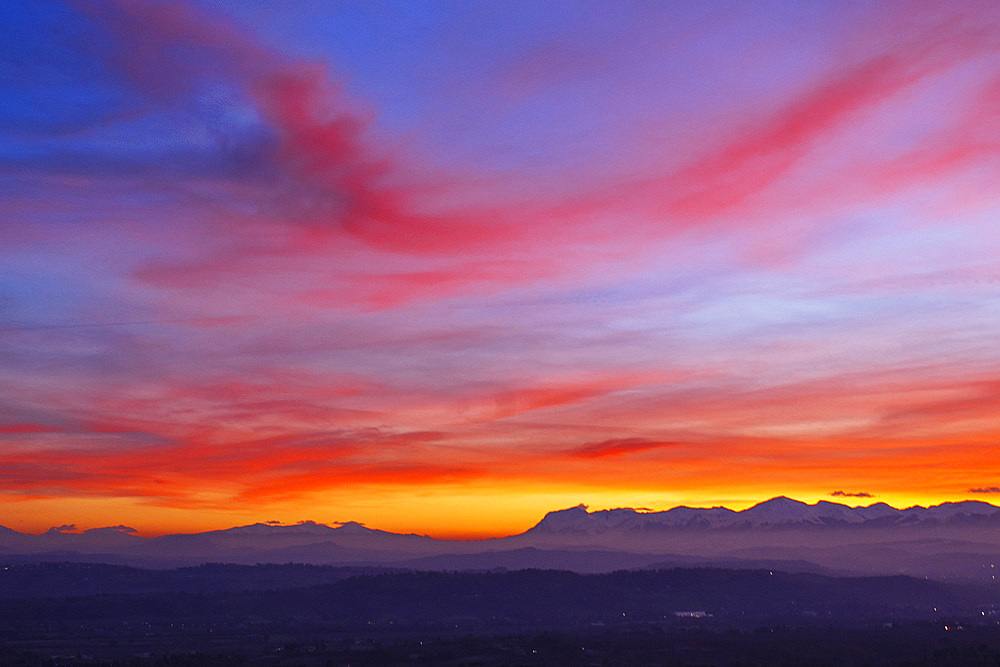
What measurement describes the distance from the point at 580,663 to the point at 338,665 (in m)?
45.3

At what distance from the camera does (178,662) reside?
19662 centimetres

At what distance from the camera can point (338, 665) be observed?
627 feet

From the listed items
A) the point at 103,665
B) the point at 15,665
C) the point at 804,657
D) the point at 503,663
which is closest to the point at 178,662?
the point at 103,665

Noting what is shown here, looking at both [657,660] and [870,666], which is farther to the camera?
[657,660]

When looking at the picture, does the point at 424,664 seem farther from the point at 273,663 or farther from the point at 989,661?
the point at 989,661

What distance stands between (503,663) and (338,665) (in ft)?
102

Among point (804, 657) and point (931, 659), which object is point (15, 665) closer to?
point (804, 657)

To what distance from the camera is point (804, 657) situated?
197m

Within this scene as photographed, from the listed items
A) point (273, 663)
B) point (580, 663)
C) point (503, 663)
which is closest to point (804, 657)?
point (580, 663)

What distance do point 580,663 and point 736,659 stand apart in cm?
3080

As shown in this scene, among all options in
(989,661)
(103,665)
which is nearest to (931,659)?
(989,661)

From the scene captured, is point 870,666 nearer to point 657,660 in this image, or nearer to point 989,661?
point 989,661

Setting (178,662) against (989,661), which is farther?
(178,662)

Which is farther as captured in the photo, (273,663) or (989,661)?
(273,663)
